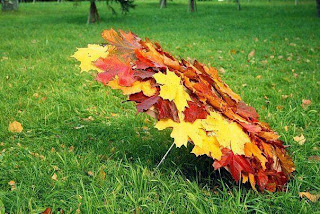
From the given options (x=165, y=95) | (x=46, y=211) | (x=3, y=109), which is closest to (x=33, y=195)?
(x=46, y=211)

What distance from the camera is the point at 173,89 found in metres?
1.68

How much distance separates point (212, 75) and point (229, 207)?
79 centimetres

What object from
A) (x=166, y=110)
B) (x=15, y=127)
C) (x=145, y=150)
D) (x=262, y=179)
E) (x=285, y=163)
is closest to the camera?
(x=166, y=110)

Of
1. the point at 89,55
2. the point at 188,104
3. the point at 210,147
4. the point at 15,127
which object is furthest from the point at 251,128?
the point at 15,127

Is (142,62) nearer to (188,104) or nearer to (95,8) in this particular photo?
(188,104)

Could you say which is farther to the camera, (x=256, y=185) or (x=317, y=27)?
(x=317, y=27)

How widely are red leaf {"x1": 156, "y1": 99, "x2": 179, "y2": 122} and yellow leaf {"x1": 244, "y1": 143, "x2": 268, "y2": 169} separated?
0.45 metres

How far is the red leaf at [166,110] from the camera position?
1.66 m

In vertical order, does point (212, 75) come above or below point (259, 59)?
above

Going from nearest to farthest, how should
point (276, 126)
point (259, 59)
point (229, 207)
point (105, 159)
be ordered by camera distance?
point (229, 207) → point (105, 159) → point (276, 126) → point (259, 59)

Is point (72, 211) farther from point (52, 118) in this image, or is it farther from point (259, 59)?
point (259, 59)

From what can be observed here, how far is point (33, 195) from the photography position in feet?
6.47

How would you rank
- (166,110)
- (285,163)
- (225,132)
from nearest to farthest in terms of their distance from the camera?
(166,110) → (225,132) → (285,163)

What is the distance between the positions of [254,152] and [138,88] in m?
0.74
